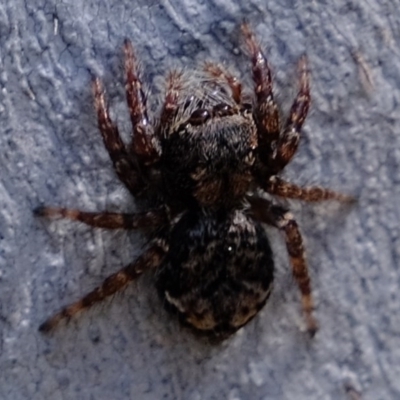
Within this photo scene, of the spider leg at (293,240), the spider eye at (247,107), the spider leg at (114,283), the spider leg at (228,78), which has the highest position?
the spider leg at (228,78)

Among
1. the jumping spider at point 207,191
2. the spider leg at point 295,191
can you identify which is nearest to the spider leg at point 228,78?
the jumping spider at point 207,191

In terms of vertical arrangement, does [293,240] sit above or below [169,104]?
below

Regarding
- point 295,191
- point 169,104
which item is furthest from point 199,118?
point 295,191

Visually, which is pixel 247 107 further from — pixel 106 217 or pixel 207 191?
pixel 106 217

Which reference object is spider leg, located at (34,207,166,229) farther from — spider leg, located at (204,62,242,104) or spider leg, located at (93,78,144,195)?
spider leg, located at (204,62,242,104)

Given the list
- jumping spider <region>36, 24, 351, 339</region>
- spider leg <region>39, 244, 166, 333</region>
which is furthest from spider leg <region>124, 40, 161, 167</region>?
spider leg <region>39, 244, 166, 333</region>

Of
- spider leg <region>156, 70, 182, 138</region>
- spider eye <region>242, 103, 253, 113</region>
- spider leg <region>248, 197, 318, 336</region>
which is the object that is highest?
spider leg <region>156, 70, 182, 138</region>

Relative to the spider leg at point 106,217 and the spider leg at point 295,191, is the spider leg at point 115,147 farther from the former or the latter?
the spider leg at point 295,191
